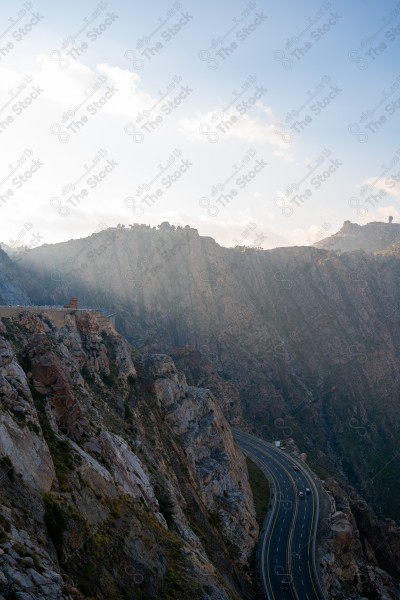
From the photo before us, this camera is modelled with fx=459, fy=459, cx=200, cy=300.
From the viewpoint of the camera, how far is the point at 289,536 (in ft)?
196

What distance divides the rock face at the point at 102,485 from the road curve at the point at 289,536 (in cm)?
294

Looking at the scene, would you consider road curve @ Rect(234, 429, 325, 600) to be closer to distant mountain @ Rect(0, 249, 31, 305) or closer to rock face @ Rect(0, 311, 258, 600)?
rock face @ Rect(0, 311, 258, 600)

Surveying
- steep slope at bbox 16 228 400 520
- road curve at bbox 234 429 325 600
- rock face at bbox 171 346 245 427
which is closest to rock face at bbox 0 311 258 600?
road curve at bbox 234 429 325 600

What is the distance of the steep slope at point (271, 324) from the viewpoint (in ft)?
460

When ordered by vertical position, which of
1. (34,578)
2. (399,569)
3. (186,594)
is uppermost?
(34,578)

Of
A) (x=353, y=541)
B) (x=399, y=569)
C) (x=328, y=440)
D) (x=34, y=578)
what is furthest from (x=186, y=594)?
(x=328, y=440)

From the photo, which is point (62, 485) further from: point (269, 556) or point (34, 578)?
point (269, 556)

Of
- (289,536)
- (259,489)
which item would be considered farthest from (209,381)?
(289,536)

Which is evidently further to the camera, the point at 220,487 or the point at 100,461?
the point at 220,487

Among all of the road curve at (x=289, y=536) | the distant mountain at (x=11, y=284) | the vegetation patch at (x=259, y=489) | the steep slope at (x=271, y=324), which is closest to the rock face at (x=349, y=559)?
the road curve at (x=289, y=536)

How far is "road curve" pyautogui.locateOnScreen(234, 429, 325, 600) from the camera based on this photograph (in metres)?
50.8

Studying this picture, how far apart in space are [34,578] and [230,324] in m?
150

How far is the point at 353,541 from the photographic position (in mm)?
60219

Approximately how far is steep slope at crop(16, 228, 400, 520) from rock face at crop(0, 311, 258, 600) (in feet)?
223
